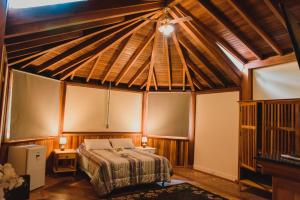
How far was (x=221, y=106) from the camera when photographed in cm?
614

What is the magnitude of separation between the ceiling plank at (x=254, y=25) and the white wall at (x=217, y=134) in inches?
65.6

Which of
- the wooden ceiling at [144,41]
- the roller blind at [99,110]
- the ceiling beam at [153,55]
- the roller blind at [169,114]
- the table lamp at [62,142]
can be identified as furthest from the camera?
the roller blind at [169,114]

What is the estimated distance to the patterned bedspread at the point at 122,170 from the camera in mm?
4198

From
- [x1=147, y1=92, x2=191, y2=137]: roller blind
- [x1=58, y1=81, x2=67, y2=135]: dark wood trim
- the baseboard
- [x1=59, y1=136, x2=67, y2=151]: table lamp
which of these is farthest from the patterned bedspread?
[x1=147, y1=92, x2=191, y2=137]: roller blind

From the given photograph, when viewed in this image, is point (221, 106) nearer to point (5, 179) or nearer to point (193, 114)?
point (193, 114)

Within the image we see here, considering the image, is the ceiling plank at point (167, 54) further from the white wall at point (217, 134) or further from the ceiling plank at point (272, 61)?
the ceiling plank at point (272, 61)

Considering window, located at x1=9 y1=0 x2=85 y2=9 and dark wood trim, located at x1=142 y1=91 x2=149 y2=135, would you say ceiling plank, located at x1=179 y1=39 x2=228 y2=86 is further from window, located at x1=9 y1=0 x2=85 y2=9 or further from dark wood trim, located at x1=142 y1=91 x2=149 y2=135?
window, located at x1=9 y1=0 x2=85 y2=9

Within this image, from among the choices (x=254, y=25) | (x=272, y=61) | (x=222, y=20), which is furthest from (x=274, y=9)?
(x=272, y=61)

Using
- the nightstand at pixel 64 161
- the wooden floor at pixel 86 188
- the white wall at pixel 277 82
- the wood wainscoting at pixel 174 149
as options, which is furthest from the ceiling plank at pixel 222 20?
the nightstand at pixel 64 161

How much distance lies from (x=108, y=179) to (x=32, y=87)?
283cm

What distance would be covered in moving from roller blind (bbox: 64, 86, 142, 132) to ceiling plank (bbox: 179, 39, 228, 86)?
259 cm

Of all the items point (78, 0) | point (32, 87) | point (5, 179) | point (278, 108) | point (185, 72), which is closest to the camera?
point (5, 179)

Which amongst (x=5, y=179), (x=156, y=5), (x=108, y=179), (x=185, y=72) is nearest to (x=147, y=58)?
(x=185, y=72)

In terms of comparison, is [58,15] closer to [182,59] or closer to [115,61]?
[115,61]
